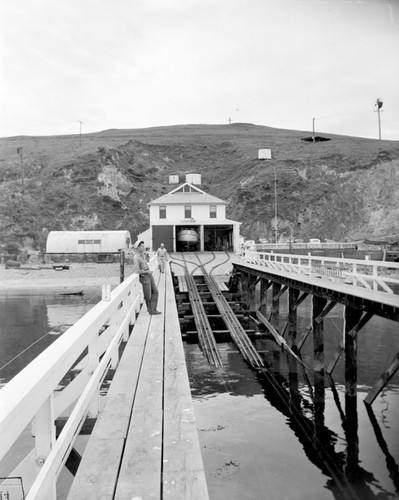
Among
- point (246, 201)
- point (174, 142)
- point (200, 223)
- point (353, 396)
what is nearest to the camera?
point (353, 396)

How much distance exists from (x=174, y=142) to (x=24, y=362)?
10392cm

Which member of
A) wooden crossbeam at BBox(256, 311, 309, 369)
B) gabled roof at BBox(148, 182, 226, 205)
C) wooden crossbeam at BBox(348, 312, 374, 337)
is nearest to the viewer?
wooden crossbeam at BBox(348, 312, 374, 337)

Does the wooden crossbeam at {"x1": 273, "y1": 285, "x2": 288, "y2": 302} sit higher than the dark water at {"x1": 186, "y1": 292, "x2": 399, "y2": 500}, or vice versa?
the wooden crossbeam at {"x1": 273, "y1": 285, "x2": 288, "y2": 302}

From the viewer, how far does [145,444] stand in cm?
405

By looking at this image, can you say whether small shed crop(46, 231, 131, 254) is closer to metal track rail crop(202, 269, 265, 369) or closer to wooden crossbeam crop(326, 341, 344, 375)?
metal track rail crop(202, 269, 265, 369)

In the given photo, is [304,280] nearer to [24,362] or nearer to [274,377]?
[274,377]

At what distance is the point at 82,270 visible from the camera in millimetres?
48656

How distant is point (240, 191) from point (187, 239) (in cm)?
2990

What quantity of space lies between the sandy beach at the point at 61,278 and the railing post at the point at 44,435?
127 ft

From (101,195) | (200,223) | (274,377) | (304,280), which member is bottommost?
(274,377)

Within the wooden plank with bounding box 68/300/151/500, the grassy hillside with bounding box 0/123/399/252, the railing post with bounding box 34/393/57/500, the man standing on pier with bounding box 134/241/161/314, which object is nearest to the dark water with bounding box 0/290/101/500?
the wooden plank with bounding box 68/300/151/500

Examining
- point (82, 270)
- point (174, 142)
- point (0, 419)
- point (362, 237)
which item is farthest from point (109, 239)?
point (174, 142)

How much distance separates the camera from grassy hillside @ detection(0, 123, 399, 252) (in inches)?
2714

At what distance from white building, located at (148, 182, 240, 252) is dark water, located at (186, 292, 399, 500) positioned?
101 ft
